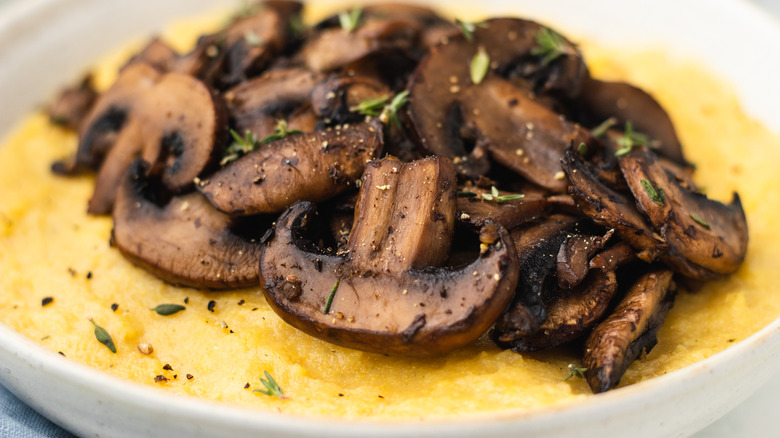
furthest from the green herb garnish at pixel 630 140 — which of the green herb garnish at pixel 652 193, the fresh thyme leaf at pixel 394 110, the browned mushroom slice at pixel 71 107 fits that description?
the browned mushroom slice at pixel 71 107

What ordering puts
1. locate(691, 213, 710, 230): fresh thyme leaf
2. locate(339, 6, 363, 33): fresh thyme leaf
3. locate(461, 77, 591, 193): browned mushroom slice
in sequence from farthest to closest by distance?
1. locate(339, 6, 363, 33): fresh thyme leaf
2. locate(461, 77, 591, 193): browned mushroom slice
3. locate(691, 213, 710, 230): fresh thyme leaf

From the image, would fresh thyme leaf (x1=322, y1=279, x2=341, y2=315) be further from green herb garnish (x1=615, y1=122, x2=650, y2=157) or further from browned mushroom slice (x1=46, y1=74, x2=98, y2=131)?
browned mushroom slice (x1=46, y1=74, x2=98, y2=131)

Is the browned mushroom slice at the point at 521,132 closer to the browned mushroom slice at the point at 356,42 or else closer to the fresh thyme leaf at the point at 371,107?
the fresh thyme leaf at the point at 371,107

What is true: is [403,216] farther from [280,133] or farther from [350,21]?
[350,21]

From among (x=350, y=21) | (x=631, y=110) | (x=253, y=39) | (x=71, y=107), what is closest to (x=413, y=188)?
(x=350, y=21)

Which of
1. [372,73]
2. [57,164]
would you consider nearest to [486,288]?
[372,73]

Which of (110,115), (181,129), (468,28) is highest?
(468,28)

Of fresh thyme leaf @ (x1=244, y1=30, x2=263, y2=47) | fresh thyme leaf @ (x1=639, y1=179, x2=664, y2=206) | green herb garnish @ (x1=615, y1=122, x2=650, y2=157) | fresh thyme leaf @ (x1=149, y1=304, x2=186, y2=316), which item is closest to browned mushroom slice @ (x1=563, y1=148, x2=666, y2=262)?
fresh thyme leaf @ (x1=639, y1=179, x2=664, y2=206)

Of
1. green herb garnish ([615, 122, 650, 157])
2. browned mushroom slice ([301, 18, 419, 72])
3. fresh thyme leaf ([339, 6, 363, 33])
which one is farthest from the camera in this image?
fresh thyme leaf ([339, 6, 363, 33])
